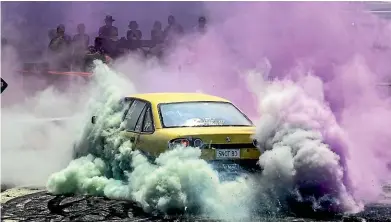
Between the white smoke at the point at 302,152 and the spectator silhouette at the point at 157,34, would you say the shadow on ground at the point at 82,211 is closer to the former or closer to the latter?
the white smoke at the point at 302,152

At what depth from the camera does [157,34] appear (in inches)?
630

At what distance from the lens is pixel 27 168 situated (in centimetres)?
1091

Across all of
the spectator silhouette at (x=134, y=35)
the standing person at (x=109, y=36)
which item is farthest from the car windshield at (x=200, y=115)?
the standing person at (x=109, y=36)

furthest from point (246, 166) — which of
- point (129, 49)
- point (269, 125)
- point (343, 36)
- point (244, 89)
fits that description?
point (129, 49)

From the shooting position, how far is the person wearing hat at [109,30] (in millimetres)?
17547

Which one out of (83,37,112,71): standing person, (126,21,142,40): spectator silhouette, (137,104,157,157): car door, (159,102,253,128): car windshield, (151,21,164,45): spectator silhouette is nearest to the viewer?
(137,104,157,157): car door

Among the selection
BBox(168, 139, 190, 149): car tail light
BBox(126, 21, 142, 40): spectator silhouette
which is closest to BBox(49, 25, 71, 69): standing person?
BBox(126, 21, 142, 40): spectator silhouette

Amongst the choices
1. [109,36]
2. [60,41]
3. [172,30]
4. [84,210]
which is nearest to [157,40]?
[172,30]

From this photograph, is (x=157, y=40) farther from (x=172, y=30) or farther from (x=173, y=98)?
(x=173, y=98)

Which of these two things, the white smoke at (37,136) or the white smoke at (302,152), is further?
the white smoke at (37,136)

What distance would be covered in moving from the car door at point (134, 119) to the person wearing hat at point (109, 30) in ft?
27.9

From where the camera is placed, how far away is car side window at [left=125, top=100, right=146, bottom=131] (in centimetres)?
888

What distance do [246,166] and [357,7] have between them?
3.73 m

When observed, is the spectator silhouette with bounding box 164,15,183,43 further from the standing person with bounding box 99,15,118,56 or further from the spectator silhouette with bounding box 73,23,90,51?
the spectator silhouette with bounding box 73,23,90,51
